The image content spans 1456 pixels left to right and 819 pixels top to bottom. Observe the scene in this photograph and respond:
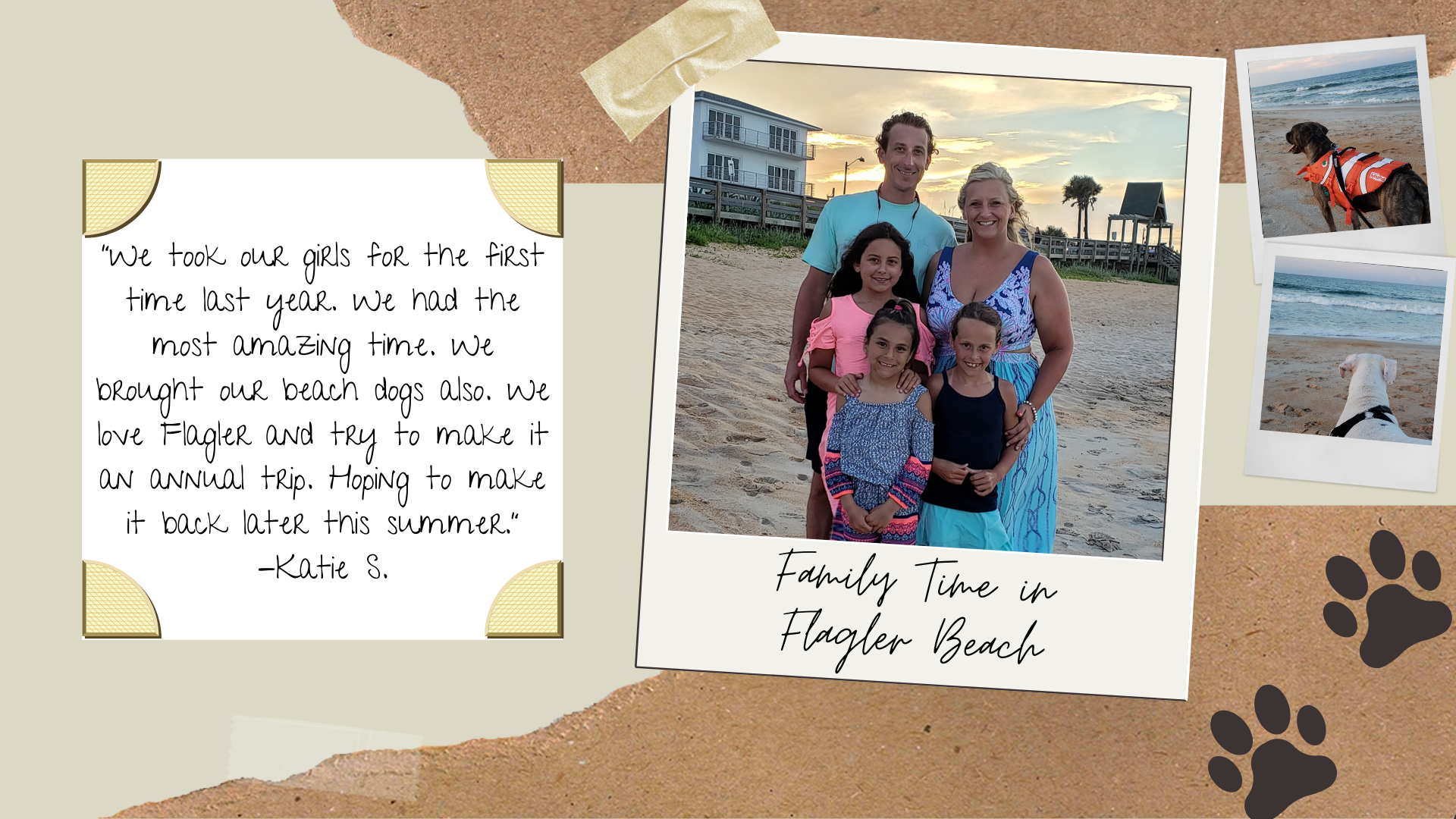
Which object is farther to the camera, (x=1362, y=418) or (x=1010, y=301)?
(x=1362, y=418)

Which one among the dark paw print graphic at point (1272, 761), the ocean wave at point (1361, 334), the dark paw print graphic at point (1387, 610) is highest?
the ocean wave at point (1361, 334)

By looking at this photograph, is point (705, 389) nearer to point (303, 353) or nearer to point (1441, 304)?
point (303, 353)

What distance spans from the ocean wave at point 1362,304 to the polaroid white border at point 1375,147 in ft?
0.23

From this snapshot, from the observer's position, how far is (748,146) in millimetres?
1894

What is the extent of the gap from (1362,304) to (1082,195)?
618mm

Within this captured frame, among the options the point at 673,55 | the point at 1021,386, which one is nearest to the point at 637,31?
the point at 673,55

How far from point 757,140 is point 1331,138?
1146mm

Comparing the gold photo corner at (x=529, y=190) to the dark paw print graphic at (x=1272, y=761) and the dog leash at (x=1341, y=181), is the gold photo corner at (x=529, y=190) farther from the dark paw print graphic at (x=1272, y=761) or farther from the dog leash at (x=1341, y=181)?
the dark paw print graphic at (x=1272, y=761)

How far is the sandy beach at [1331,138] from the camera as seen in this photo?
1959 mm

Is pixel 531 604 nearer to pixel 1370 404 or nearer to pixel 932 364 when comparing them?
pixel 932 364

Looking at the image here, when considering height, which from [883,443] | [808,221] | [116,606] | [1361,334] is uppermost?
[808,221]

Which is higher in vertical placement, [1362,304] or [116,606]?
[1362,304]
